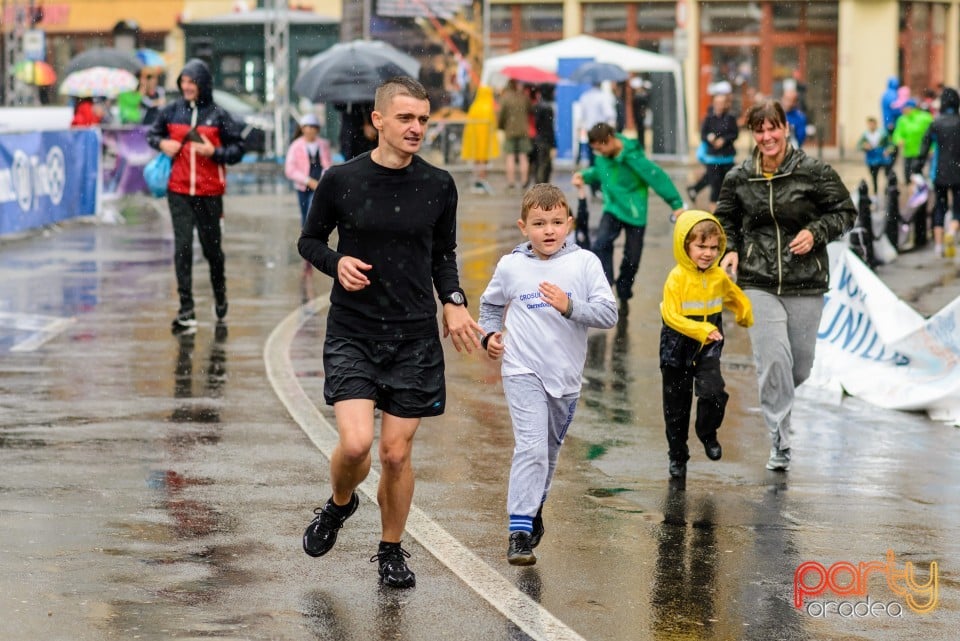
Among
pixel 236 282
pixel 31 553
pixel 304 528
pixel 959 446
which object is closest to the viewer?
pixel 31 553

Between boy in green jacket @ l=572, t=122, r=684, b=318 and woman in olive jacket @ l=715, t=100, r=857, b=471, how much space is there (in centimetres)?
520

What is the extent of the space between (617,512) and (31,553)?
248 cm

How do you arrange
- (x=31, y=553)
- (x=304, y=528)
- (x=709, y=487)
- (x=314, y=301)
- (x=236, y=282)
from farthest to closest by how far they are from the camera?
(x=236, y=282), (x=314, y=301), (x=709, y=487), (x=304, y=528), (x=31, y=553)

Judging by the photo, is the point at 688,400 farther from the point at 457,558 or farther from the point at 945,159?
the point at 945,159

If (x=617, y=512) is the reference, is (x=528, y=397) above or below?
above

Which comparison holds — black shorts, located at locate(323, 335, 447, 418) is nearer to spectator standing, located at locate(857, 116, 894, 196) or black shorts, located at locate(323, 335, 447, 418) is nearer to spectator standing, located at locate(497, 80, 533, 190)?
spectator standing, located at locate(857, 116, 894, 196)

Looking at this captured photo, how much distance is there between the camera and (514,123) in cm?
3184


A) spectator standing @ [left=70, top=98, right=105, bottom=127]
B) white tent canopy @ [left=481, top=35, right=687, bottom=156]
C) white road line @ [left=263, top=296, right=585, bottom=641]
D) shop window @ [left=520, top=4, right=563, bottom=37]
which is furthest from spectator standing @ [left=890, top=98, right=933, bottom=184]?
shop window @ [left=520, top=4, right=563, bottom=37]

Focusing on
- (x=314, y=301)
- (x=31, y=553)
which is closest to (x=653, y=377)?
(x=314, y=301)

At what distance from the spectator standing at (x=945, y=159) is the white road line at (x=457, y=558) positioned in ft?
40.3

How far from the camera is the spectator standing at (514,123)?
104 feet

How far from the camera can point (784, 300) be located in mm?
8750

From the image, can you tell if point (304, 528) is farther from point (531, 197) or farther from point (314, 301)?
point (314, 301)

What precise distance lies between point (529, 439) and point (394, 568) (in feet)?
2.67
